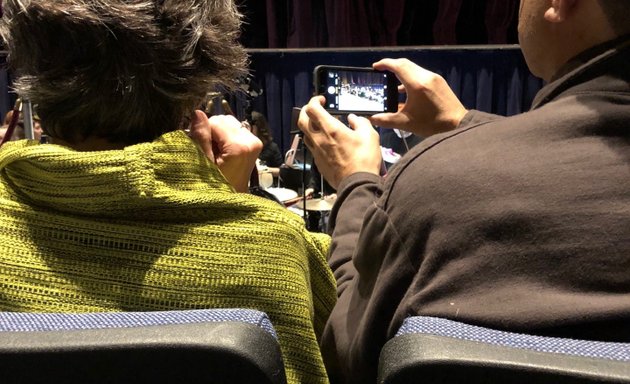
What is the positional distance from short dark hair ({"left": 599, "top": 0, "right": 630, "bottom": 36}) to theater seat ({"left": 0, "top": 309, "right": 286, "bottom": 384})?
Answer: 54 cm

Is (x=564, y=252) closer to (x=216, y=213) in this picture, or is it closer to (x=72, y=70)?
(x=216, y=213)

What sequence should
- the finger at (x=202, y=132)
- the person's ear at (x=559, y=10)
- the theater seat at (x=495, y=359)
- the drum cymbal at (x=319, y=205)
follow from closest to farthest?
the theater seat at (x=495, y=359) < the person's ear at (x=559, y=10) < the finger at (x=202, y=132) < the drum cymbal at (x=319, y=205)

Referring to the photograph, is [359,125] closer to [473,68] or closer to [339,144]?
[339,144]

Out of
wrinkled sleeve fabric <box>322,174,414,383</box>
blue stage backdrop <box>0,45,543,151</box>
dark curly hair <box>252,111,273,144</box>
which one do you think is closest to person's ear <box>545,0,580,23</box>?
wrinkled sleeve fabric <box>322,174,414,383</box>

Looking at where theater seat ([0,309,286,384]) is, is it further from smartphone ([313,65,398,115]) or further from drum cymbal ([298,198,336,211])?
drum cymbal ([298,198,336,211])

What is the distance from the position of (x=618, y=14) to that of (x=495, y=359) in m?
0.47

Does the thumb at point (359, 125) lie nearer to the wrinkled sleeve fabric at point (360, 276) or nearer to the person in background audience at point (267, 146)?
the wrinkled sleeve fabric at point (360, 276)

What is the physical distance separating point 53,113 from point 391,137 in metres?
3.31

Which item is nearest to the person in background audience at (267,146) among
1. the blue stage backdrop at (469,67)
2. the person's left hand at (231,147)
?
the blue stage backdrop at (469,67)

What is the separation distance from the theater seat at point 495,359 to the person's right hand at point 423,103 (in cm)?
65

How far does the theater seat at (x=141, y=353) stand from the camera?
0.43 metres

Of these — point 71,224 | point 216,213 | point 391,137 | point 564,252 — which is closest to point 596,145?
point 564,252

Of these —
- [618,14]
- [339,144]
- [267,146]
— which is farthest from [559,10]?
[267,146]

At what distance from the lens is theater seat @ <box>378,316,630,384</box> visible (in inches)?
16.1
